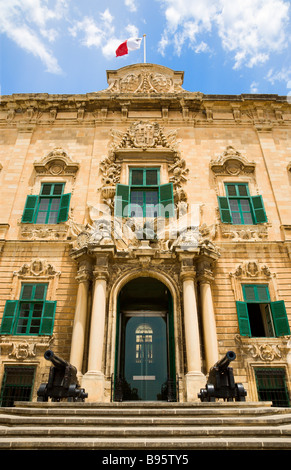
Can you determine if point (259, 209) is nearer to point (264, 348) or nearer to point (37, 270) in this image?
point (264, 348)

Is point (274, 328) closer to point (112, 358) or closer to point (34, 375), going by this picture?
point (112, 358)

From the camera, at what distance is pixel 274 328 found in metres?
11.9

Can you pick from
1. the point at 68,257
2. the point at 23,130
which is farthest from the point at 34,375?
the point at 23,130

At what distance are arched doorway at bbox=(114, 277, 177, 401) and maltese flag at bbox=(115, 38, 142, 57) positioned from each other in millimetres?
12613

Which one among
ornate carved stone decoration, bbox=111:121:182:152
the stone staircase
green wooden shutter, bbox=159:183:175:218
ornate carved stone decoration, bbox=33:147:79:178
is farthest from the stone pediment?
the stone staircase

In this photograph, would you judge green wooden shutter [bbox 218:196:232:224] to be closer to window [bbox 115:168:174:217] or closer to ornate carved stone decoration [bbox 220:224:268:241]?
ornate carved stone decoration [bbox 220:224:268:241]

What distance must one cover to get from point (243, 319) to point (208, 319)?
139 centimetres

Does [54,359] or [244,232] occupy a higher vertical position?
[244,232]

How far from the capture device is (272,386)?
1112 cm

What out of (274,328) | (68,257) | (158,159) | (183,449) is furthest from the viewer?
(158,159)

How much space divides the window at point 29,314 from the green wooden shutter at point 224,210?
761 cm

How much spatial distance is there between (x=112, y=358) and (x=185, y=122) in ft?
38.8

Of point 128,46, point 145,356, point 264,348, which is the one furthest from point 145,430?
point 128,46

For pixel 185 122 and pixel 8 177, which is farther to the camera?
pixel 185 122
